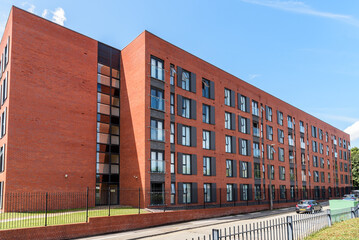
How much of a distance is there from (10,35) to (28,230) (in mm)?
15983

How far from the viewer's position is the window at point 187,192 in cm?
2788

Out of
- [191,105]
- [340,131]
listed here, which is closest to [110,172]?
[191,105]

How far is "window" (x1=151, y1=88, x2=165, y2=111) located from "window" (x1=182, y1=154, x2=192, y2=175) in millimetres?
4985

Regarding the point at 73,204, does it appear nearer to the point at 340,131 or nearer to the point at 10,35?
the point at 10,35

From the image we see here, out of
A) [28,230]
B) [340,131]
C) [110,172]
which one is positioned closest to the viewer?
[28,230]

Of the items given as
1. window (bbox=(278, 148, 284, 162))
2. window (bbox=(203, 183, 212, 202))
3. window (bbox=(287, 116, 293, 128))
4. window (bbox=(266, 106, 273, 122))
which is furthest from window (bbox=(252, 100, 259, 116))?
window (bbox=(203, 183, 212, 202))

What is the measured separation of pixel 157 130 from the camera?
2683 cm

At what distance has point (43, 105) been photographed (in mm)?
25016

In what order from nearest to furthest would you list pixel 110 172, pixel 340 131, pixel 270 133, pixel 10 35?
pixel 10 35 < pixel 110 172 < pixel 270 133 < pixel 340 131

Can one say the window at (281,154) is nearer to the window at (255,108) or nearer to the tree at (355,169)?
the window at (255,108)

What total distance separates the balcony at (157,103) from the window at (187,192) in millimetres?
7202

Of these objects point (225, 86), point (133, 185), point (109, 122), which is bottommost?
point (133, 185)

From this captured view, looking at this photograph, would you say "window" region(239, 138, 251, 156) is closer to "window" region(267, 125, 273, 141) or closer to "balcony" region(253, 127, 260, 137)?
"balcony" region(253, 127, 260, 137)

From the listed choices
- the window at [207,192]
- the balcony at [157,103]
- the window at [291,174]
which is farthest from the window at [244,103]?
the window at [291,174]
